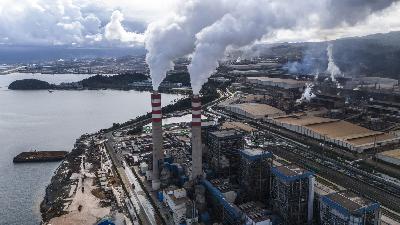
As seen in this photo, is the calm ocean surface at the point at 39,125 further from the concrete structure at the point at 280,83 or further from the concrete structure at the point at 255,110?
the concrete structure at the point at 255,110

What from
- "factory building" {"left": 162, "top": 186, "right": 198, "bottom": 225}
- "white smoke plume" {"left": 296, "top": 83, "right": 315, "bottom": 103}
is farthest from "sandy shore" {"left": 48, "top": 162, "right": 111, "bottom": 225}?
"white smoke plume" {"left": 296, "top": 83, "right": 315, "bottom": 103}

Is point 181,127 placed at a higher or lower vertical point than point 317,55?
lower

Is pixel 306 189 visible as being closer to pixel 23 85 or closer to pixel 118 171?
pixel 118 171

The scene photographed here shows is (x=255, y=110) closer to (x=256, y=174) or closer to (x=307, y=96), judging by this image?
(x=307, y=96)

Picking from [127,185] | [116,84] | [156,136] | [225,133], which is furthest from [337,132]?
[116,84]

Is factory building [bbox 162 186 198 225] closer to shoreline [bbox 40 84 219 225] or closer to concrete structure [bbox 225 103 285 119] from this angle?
shoreline [bbox 40 84 219 225]

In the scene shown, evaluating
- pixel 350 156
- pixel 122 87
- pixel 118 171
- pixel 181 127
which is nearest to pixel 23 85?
pixel 122 87
